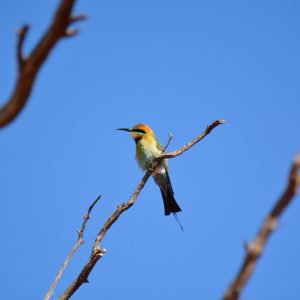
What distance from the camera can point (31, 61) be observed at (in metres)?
1.27

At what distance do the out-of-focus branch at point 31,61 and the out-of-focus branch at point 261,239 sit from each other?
71 centimetres

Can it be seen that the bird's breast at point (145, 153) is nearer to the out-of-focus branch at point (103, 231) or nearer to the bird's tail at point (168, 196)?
the bird's tail at point (168, 196)

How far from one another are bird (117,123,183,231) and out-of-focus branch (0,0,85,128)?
13.0 feet

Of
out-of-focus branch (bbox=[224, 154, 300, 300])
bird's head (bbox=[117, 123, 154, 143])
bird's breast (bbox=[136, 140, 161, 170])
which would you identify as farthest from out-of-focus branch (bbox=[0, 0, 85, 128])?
bird's head (bbox=[117, 123, 154, 143])

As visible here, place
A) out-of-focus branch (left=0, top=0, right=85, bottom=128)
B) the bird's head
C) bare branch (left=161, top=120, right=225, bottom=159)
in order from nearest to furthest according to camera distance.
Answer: out-of-focus branch (left=0, top=0, right=85, bottom=128), bare branch (left=161, top=120, right=225, bottom=159), the bird's head

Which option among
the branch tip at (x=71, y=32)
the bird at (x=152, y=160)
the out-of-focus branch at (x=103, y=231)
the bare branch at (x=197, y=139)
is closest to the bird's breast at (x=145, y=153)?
the bird at (x=152, y=160)

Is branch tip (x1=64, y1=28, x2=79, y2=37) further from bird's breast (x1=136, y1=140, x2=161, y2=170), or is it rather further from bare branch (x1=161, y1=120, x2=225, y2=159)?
bird's breast (x1=136, y1=140, x2=161, y2=170)

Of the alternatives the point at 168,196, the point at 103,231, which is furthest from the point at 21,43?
the point at 168,196

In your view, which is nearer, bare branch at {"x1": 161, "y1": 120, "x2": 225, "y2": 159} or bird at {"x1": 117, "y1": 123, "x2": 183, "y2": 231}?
bare branch at {"x1": 161, "y1": 120, "x2": 225, "y2": 159}

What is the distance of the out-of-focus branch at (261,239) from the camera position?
988 millimetres

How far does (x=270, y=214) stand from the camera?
39.3 inches

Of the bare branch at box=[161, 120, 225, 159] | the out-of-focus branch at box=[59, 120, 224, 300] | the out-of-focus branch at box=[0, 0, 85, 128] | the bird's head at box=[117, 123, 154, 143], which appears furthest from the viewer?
the bird's head at box=[117, 123, 154, 143]

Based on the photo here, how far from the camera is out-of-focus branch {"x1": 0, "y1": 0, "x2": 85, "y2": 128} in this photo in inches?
49.3

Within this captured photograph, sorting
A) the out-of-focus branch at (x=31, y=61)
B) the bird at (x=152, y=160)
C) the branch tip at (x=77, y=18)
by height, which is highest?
the bird at (x=152, y=160)
